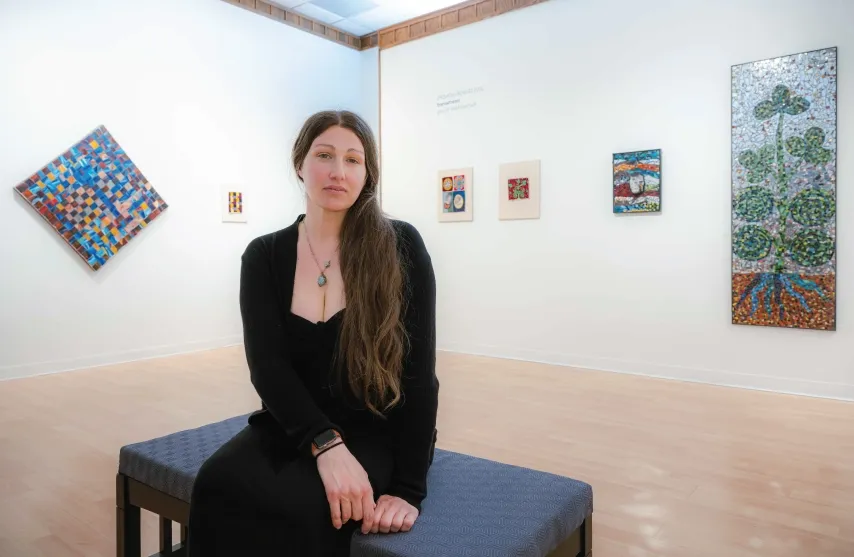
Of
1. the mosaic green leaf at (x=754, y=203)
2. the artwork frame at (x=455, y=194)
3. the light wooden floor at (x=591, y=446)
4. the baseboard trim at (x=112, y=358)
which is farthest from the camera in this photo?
the artwork frame at (x=455, y=194)

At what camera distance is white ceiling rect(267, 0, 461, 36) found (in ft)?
23.2

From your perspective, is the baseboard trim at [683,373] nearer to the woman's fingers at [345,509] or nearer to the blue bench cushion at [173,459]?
the blue bench cushion at [173,459]

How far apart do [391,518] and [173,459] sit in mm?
778

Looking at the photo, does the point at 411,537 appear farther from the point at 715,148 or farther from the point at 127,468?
the point at 715,148

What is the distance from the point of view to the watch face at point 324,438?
1.43m

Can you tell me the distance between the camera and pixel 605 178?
234 inches

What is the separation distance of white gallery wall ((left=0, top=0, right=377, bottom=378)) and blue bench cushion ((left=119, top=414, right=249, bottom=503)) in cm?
332

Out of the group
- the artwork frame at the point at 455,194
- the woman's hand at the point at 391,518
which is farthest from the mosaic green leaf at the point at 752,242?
the woman's hand at the point at 391,518

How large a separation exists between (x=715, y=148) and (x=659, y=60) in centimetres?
97

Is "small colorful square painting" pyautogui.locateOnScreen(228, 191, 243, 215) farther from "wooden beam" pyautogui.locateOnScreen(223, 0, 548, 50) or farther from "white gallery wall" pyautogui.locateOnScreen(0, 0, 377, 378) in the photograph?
"wooden beam" pyautogui.locateOnScreen(223, 0, 548, 50)

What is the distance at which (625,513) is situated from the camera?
2.69m

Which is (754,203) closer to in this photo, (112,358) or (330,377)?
(330,377)

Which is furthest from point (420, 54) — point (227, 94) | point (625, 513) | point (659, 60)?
point (625, 513)

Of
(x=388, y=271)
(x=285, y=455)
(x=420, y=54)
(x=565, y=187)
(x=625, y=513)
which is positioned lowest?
(x=625, y=513)
